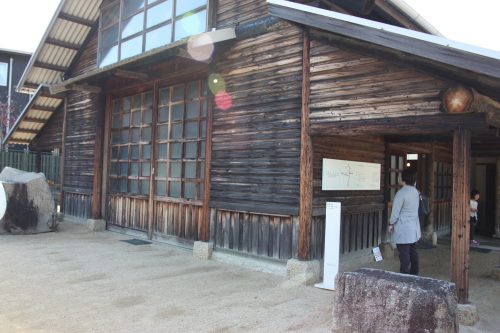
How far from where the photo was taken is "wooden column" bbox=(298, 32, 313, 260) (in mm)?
6129

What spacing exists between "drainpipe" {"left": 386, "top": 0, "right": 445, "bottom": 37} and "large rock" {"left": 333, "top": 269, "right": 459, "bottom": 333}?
438 cm

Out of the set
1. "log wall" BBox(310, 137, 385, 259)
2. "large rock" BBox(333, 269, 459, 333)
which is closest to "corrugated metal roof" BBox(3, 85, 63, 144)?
"log wall" BBox(310, 137, 385, 259)

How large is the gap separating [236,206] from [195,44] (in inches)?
110

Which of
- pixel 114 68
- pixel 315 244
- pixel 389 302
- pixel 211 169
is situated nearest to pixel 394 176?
pixel 315 244

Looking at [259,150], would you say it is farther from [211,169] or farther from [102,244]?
[102,244]

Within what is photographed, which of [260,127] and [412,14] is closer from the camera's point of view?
[412,14]

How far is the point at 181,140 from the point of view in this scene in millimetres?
8680

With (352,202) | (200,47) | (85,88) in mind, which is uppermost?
(200,47)

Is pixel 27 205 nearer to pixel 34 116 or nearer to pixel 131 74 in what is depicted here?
pixel 131 74

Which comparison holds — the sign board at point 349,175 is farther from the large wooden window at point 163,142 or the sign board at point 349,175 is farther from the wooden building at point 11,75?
the wooden building at point 11,75

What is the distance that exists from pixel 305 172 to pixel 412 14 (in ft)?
10.3

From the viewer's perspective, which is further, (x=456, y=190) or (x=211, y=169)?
(x=211, y=169)

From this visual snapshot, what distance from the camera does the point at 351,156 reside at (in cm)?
718

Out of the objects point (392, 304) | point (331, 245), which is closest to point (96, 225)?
point (331, 245)
